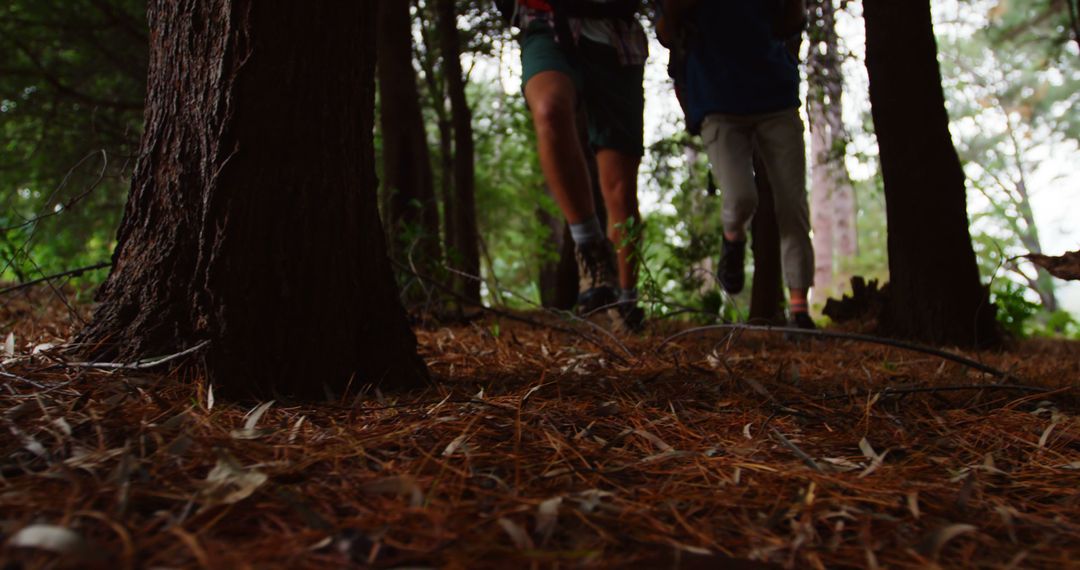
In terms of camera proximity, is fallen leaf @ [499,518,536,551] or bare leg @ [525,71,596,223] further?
bare leg @ [525,71,596,223]

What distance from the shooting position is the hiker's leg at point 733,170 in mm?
2977

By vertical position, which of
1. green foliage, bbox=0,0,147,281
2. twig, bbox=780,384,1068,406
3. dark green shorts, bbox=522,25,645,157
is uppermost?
green foliage, bbox=0,0,147,281

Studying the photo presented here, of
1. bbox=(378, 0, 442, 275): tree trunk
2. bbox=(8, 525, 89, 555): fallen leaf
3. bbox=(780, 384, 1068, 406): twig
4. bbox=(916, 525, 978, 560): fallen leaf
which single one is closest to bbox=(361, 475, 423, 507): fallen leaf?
bbox=(8, 525, 89, 555): fallen leaf

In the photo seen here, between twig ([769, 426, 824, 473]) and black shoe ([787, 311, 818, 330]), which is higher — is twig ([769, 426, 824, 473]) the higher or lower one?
the lower one

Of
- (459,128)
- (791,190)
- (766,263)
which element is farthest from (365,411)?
(459,128)

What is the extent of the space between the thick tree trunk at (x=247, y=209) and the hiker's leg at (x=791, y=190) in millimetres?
2210

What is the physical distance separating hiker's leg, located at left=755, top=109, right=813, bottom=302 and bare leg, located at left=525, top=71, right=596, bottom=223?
95 centimetres

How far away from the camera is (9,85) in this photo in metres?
5.49

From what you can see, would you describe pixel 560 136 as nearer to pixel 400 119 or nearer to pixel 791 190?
pixel 791 190

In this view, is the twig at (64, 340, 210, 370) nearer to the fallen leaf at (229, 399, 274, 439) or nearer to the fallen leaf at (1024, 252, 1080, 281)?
the fallen leaf at (229, 399, 274, 439)

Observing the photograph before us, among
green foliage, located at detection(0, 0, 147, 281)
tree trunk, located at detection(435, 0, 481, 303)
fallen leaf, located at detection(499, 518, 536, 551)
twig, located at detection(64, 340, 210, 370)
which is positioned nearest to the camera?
fallen leaf, located at detection(499, 518, 536, 551)

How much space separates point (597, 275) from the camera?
293cm

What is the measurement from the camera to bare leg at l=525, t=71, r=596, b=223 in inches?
107

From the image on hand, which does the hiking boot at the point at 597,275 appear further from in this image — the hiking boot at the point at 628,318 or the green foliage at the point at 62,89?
the green foliage at the point at 62,89
